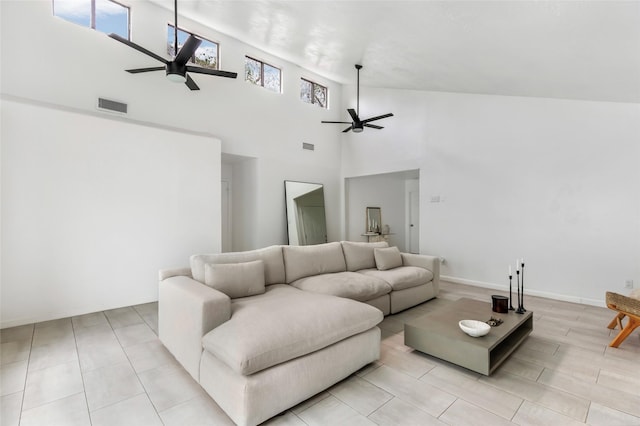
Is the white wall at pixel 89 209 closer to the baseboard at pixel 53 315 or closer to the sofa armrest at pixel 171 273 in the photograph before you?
the baseboard at pixel 53 315

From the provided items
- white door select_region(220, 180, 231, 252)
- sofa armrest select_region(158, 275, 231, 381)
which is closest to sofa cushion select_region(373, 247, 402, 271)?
sofa armrest select_region(158, 275, 231, 381)

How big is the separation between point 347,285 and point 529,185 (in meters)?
3.52

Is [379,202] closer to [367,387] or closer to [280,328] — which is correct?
[367,387]

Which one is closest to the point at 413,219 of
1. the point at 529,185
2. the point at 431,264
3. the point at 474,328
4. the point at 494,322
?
the point at 529,185

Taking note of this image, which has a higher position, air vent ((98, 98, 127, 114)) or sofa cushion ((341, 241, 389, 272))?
air vent ((98, 98, 127, 114))

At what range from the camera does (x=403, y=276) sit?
3855mm

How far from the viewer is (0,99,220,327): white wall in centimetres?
330

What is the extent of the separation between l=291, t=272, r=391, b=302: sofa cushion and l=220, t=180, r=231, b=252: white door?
133 inches

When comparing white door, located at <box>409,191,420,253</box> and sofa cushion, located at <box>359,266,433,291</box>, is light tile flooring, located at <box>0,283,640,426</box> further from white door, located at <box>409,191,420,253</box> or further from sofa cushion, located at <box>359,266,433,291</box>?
white door, located at <box>409,191,420,253</box>

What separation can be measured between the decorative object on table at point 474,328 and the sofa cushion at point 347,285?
1112 mm

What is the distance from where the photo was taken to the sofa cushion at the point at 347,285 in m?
3.18

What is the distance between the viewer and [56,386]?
210 centimetres

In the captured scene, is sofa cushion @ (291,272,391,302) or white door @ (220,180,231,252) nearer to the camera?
sofa cushion @ (291,272,391,302)

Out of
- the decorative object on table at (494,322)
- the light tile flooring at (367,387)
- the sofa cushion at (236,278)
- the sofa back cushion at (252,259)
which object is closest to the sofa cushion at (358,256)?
the sofa back cushion at (252,259)
